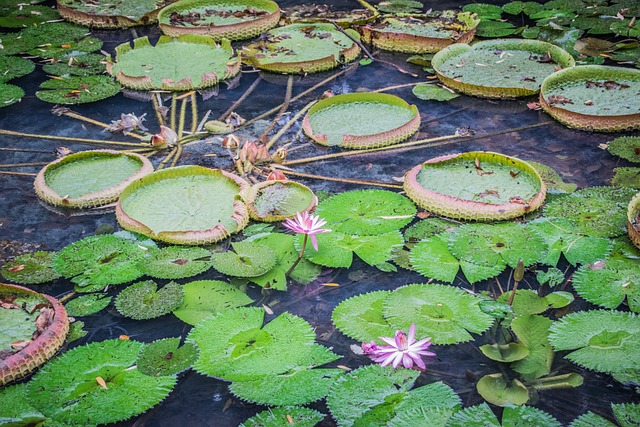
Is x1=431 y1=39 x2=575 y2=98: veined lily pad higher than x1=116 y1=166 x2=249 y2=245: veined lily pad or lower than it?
higher

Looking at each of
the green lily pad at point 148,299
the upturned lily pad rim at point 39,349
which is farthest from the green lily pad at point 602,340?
the upturned lily pad rim at point 39,349

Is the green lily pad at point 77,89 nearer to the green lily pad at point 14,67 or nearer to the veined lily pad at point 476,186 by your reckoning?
the green lily pad at point 14,67

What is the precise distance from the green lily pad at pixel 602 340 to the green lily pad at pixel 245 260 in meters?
1.11

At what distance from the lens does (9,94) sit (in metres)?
4.45

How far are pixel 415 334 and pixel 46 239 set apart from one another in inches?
68.1

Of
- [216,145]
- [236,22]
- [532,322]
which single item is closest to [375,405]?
[532,322]

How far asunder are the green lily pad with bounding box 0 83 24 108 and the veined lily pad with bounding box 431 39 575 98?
2.63 metres

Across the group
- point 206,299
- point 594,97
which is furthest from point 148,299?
point 594,97

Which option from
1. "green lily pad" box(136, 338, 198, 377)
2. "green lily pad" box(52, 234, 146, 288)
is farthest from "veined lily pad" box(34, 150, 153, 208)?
"green lily pad" box(136, 338, 198, 377)

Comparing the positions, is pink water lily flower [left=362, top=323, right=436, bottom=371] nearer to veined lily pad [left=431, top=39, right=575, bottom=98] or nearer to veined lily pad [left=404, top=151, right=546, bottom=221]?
veined lily pad [left=404, top=151, right=546, bottom=221]

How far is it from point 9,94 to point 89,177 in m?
1.44

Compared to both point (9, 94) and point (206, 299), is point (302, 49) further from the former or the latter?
point (206, 299)

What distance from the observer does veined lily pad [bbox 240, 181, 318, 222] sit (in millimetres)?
3117

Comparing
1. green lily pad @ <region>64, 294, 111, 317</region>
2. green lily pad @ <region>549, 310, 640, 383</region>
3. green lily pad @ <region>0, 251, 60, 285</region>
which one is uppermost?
green lily pad @ <region>549, 310, 640, 383</region>
